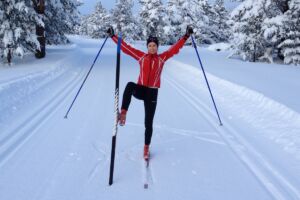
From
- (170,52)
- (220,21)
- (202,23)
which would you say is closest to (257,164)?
(170,52)

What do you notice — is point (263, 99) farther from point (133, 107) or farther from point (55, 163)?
point (55, 163)

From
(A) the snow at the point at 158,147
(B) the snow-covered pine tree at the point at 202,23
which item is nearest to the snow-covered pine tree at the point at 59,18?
(A) the snow at the point at 158,147

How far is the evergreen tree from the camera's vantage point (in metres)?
62.7

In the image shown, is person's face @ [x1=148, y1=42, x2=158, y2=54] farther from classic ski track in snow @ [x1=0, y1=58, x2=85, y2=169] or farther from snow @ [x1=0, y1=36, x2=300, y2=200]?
Result: classic ski track in snow @ [x1=0, y1=58, x2=85, y2=169]

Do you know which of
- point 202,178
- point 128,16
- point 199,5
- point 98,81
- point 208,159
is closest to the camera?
point 202,178

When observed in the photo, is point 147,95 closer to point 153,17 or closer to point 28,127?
point 28,127

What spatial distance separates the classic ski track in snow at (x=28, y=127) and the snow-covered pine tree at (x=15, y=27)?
6.84 m

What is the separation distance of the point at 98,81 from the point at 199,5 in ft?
127

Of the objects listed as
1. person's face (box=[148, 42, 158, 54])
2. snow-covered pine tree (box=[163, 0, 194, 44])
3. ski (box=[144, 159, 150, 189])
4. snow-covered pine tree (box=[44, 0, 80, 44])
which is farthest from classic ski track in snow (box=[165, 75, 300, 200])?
snow-covered pine tree (box=[163, 0, 194, 44])

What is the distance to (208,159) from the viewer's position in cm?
598

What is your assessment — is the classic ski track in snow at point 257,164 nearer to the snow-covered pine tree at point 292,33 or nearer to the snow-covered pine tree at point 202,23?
the snow-covered pine tree at point 292,33

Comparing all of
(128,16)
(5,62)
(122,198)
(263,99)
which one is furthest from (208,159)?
(128,16)

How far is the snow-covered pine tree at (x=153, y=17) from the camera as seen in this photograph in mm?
49656

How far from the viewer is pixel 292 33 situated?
821 inches
